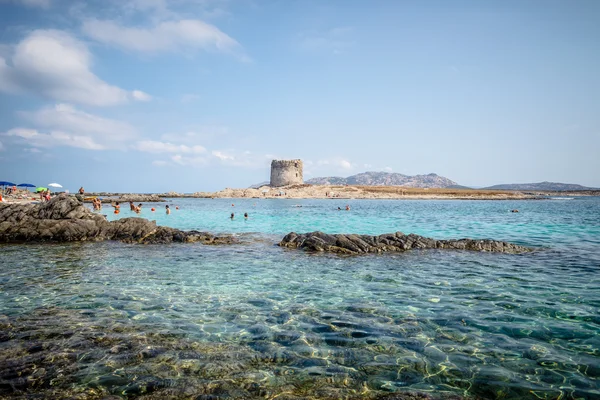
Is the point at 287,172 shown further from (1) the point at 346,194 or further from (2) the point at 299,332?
(2) the point at 299,332

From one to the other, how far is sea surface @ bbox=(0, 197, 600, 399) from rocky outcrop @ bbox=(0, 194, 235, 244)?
26.8 feet

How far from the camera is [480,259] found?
17016 mm

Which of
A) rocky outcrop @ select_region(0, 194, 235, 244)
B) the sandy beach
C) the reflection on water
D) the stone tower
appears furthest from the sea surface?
the stone tower

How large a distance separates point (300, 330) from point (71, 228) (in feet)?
73.9

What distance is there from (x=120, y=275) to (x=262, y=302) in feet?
22.9

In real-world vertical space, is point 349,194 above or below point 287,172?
below

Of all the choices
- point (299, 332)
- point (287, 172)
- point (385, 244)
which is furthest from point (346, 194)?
point (299, 332)

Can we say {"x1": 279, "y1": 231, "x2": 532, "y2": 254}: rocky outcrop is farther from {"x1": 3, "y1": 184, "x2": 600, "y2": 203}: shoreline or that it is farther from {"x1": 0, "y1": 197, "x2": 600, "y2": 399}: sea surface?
{"x1": 3, "y1": 184, "x2": 600, "y2": 203}: shoreline

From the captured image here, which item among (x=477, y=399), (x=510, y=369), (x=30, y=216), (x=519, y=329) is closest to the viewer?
(x=477, y=399)

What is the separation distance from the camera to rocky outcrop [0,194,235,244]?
2331 centimetres

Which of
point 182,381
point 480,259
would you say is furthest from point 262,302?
point 480,259

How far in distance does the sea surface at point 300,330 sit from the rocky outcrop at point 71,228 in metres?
8.16

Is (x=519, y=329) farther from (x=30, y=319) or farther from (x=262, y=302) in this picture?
(x=30, y=319)

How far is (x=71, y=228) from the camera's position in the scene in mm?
23969
